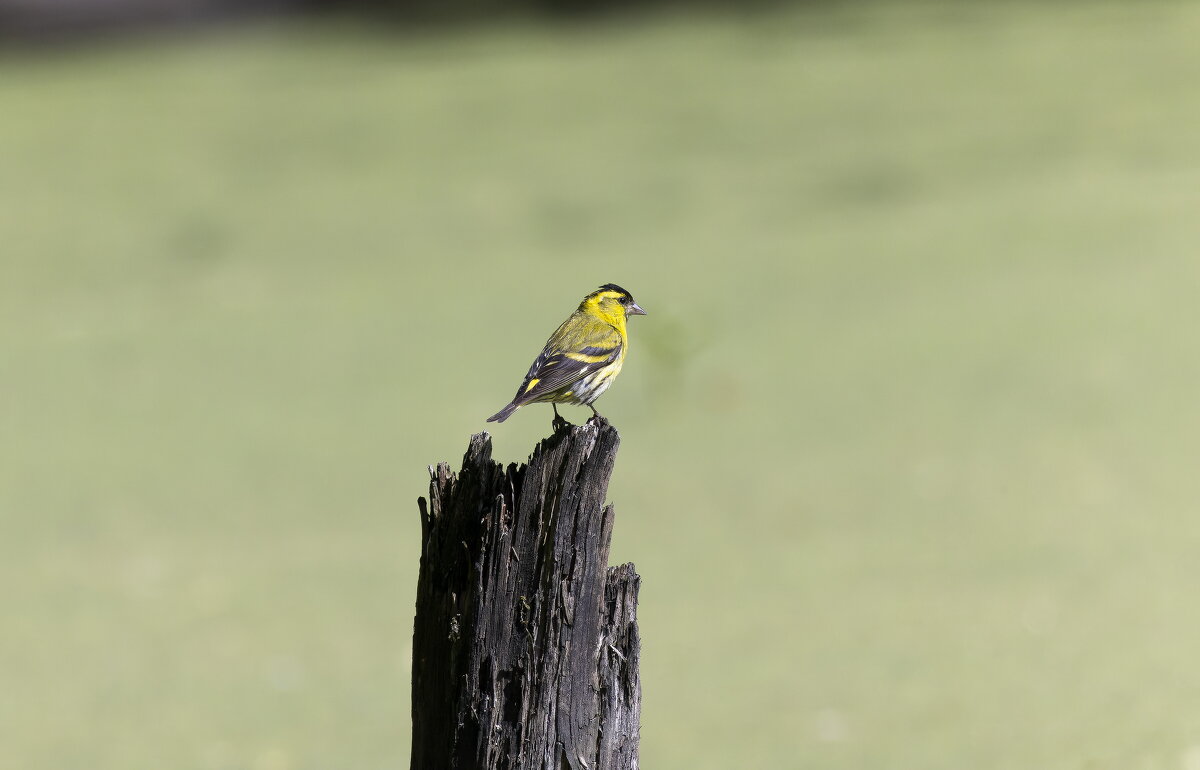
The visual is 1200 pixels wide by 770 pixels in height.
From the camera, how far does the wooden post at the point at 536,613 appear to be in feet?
7.29

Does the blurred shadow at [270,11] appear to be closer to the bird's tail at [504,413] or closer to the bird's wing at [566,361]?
the bird's wing at [566,361]

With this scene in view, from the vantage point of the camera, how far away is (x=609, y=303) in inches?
117

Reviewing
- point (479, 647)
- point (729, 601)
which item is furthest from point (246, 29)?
point (479, 647)

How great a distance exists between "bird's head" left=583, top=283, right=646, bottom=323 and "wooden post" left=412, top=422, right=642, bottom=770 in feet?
2.30

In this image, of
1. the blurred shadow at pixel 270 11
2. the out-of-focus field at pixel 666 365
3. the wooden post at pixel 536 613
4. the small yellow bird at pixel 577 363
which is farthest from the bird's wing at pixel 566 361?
the blurred shadow at pixel 270 11

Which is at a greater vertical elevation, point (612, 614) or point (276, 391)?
A: point (276, 391)

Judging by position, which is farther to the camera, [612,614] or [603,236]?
[603,236]

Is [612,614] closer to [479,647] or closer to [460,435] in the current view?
[479,647]

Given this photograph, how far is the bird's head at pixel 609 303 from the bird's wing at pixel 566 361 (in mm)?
110

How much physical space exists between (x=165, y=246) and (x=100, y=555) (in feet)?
10.8

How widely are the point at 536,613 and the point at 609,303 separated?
2.87ft

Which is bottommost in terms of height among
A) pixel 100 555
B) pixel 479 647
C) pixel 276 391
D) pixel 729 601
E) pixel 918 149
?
pixel 479 647

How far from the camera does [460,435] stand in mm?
6297

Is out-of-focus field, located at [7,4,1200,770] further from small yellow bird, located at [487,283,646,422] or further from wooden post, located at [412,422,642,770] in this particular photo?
wooden post, located at [412,422,642,770]
